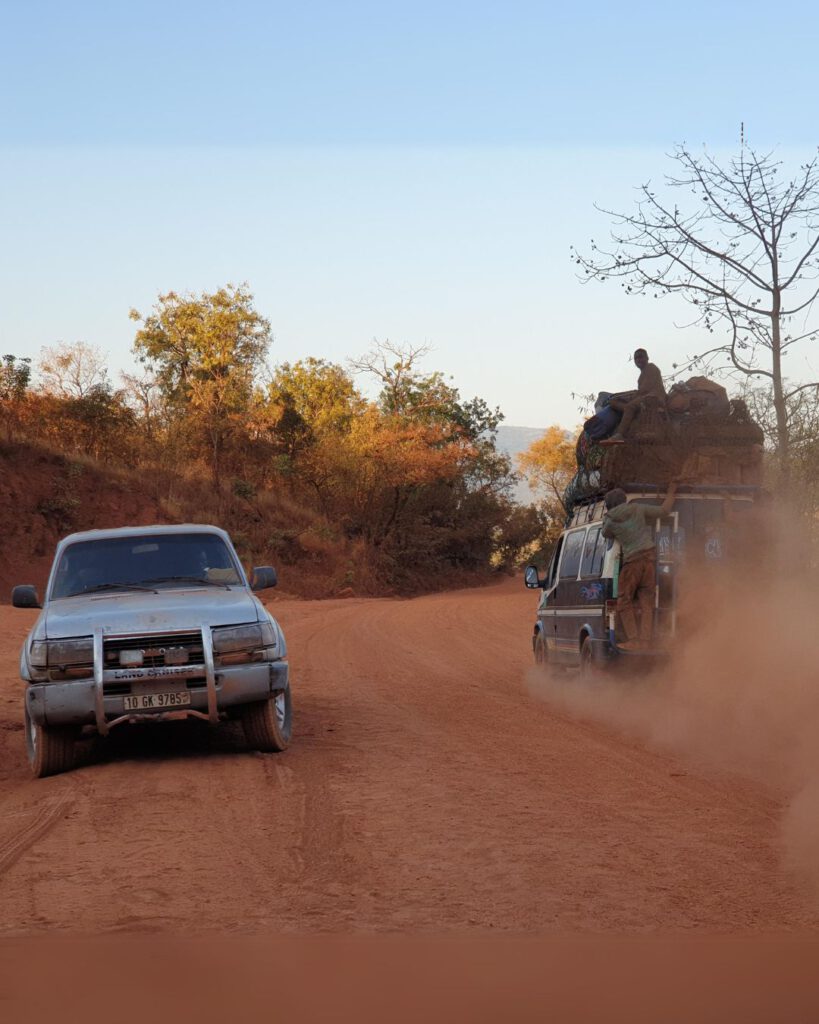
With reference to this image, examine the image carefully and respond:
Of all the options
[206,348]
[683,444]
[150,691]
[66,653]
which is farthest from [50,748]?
[206,348]

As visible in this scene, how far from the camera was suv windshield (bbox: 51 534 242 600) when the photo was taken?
11.1 m

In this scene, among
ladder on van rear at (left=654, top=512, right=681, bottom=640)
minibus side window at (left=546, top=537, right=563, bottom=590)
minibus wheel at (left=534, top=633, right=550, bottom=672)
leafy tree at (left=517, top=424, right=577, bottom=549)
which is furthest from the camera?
leafy tree at (left=517, top=424, right=577, bottom=549)

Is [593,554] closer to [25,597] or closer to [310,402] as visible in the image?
[25,597]

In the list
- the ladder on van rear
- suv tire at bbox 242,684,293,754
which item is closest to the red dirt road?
suv tire at bbox 242,684,293,754

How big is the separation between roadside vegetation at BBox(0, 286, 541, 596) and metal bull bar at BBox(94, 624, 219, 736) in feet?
99.0

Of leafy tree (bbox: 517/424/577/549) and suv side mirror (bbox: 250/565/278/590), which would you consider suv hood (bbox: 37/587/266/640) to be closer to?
suv side mirror (bbox: 250/565/278/590)

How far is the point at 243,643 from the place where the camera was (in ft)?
31.9

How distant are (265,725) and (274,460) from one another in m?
43.6

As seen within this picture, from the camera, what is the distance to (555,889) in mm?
5902

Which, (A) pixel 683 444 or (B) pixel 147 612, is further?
(A) pixel 683 444

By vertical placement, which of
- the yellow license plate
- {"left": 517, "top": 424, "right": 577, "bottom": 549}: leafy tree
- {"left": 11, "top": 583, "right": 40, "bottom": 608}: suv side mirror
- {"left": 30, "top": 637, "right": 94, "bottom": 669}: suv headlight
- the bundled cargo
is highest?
{"left": 517, "top": 424, "right": 577, "bottom": 549}: leafy tree

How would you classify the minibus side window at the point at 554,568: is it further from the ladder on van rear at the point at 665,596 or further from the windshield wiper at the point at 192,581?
the windshield wiper at the point at 192,581

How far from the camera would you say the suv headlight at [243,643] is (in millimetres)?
9656

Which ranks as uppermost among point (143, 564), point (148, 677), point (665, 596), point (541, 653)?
point (143, 564)
